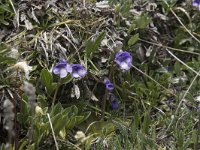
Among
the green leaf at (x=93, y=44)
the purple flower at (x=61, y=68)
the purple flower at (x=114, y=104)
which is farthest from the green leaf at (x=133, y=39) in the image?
the purple flower at (x=61, y=68)

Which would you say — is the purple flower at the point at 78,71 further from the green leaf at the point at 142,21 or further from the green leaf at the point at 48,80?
the green leaf at the point at 142,21

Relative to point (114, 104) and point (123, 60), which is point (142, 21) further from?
point (114, 104)

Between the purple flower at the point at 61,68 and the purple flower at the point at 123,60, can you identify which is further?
the purple flower at the point at 123,60

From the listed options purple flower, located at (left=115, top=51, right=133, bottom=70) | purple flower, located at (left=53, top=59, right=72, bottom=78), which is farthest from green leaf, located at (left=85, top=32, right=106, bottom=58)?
purple flower, located at (left=53, top=59, right=72, bottom=78)

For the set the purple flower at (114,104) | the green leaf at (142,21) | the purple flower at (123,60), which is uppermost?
the green leaf at (142,21)

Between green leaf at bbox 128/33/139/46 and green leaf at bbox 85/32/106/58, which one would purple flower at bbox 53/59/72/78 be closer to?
green leaf at bbox 85/32/106/58

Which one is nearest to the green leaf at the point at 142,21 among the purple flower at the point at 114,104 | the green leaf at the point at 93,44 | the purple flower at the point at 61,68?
the green leaf at the point at 93,44

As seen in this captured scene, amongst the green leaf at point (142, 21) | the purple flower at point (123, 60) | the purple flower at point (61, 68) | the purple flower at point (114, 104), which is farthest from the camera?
the green leaf at point (142, 21)

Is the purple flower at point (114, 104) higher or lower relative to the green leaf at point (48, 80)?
lower

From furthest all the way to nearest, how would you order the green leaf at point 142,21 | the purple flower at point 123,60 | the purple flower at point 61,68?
the green leaf at point 142,21
the purple flower at point 123,60
the purple flower at point 61,68

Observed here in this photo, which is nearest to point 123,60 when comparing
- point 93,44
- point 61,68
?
point 93,44
